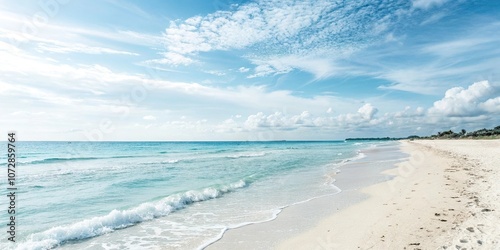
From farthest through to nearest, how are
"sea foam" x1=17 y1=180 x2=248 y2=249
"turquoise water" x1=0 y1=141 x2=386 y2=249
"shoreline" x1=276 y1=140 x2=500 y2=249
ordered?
"turquoise water" x1=0 y1=141 x2=386 y2=249 < "sea foam" x1=17 y1=180 x2=248 y2=249 < "shoreline" x1=276 y1=140 x2=500 y2=249

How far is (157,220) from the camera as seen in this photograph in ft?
35.9

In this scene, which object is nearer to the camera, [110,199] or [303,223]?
[303,223]

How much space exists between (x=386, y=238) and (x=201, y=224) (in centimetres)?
588

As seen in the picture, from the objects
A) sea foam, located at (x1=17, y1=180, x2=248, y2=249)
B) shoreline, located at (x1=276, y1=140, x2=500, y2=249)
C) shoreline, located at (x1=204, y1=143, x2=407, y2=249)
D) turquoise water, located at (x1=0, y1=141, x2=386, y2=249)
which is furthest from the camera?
turquoise water, located at (x1=0, y1=141, x2=386, y2=249)

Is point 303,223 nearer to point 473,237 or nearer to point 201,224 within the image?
point 201,224

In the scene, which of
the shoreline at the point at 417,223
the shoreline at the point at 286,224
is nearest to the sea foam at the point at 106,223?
the shoreline at the point at 286,224

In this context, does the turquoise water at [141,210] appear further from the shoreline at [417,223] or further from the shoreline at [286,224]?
the shoreline at [417,223]

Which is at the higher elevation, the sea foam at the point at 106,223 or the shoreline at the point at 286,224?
the sea foam at the point at 106,223

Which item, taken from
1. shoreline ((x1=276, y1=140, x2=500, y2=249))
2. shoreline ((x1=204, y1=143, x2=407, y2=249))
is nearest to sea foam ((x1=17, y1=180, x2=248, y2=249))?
shoreline ((x1=204, y1=143, x2=407, y2=249))

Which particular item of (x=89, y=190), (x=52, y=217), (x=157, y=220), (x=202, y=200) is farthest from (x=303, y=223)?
(x=89, y=190)

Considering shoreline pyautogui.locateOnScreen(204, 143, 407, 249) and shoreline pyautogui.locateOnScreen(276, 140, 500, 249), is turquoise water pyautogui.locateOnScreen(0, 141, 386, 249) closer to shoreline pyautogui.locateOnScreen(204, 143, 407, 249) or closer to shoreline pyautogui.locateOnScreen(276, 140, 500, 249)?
shoreline pyautogui.locateOnScreen(204, 143, 407, 249)

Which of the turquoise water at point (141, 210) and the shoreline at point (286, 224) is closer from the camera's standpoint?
the shoreline at point (286, 224)

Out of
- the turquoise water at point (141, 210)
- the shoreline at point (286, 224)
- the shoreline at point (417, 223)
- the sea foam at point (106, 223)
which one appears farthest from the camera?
the turquoise water at point (141, 210)

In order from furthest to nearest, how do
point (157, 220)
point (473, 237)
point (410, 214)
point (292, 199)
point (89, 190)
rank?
point (89, 190), point (292, 199), point (157, 220), point (410, 214), point (473, 237)
